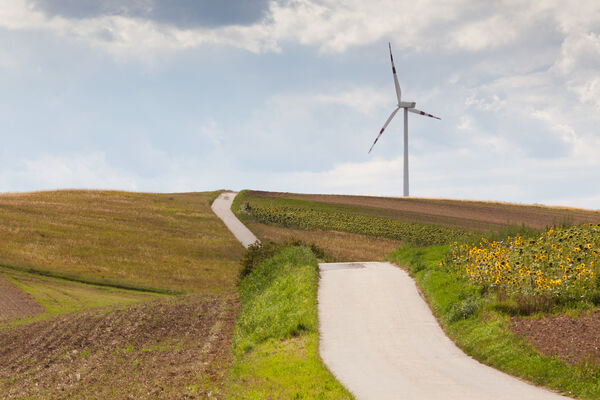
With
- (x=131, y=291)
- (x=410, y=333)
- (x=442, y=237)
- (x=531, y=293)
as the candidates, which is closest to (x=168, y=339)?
(x=410, y=333)

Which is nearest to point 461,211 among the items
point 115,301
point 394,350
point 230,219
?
point 230,219

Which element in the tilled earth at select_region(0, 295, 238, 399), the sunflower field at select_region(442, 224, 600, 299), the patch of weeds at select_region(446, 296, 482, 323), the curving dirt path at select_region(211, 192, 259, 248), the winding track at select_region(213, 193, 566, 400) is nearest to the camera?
the winding track at select_region(213, 193, 566, 400)

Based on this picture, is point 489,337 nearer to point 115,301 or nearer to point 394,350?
point 394,350

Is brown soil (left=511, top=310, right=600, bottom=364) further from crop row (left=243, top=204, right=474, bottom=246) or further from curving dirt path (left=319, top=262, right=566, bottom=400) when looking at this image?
crop row (left=243, top=204, right=474, bottom=246)

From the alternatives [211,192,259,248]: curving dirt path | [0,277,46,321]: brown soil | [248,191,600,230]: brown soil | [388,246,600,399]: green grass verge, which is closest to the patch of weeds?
[388,246,600,399]: green grass verge

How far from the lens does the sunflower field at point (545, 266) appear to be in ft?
61.7

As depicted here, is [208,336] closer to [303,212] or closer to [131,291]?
[131,291]

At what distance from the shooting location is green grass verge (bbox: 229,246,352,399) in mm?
13344

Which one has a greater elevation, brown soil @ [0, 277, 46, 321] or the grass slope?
the grass slope

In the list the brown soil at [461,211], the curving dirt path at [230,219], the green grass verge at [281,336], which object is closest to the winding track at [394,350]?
the green grass verge at [281,336]

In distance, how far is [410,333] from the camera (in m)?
19.2

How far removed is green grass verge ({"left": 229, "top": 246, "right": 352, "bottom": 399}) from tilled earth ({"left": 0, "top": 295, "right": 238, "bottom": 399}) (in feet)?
2.43

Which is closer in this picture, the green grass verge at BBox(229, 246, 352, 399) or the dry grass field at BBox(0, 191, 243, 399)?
the green grass verge at BBox(229, 246, 352, 399)

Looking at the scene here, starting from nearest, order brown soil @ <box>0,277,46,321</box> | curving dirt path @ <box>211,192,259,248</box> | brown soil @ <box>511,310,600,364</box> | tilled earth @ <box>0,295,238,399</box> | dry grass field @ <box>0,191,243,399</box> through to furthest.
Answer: brown soil @ <box>511,310,600,364</box>, tilled earth @ <box>0,295,238,399</box>, dry grass field @ <box>0,191,243,399</box>, brown soil @ <box>0,277,46,321</box>, curving dirt path @ <box>211,192,259,248</box>
